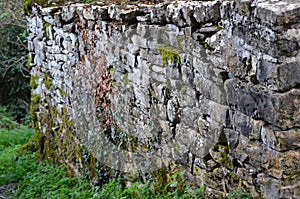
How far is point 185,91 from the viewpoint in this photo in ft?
11.7

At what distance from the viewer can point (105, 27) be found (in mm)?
4832

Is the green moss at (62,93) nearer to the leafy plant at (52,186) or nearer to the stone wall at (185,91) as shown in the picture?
the stone wall at (185,91)

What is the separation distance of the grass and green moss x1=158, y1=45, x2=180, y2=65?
90cm

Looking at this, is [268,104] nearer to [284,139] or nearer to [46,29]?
[284,139]

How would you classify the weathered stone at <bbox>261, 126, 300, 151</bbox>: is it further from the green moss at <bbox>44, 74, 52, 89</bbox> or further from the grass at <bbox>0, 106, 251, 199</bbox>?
the green moss at <bbox>44, 74, 52, 89</bbox>

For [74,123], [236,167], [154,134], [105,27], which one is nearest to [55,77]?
[74,123]

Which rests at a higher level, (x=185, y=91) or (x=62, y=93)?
(x=185, y=91)

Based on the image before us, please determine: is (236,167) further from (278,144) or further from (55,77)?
(55,77)

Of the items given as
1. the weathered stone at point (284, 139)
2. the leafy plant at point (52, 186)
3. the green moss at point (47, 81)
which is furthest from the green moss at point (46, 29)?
the weathered stone at point (284, 139)

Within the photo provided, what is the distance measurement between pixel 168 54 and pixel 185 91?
372 millimetres

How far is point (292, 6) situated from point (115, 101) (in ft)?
8.92

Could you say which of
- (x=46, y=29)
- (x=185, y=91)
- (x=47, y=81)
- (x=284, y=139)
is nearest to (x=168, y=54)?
(x=185, y=91)

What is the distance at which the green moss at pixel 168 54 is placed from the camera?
364 cm

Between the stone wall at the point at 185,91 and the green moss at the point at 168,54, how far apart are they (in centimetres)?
2
